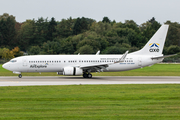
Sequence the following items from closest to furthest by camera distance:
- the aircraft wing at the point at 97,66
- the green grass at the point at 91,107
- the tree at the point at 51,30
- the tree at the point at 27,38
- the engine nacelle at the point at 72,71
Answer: the green grass at the point at 91,107 → the engine nacelle at the point at 72,71 → the aircraft wing at the point at 97,66 → the tree at the point at 27,38 → the tree at the point at 51,30

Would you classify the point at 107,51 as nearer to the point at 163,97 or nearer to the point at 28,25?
the point at 28,25

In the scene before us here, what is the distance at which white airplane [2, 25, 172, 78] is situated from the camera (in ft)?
114

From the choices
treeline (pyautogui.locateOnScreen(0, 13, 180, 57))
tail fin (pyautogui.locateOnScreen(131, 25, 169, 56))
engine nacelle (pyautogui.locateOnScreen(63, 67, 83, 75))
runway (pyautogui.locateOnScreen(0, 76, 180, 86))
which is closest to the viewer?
runway (pyautogui.locateOnScreen(0, 76, 180, 86))

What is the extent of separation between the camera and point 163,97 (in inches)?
662

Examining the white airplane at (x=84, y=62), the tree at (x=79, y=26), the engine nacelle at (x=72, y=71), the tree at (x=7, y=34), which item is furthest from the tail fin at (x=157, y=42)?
the tree at (x=7, y=34)

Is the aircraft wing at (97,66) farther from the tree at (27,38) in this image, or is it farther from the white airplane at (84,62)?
the tree at (27,38)

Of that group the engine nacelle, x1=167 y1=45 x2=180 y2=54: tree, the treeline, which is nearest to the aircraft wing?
the engine nacelle

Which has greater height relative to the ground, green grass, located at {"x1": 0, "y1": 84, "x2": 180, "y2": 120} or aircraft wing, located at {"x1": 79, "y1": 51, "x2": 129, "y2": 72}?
aircraft wing, located at {"x1": 79, "y1": 51, "x2": 129, "y2": 72}

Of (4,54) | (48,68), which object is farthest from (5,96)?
(4,54)

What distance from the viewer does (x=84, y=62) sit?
3619 centimetres

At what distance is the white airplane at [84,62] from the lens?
34875mm

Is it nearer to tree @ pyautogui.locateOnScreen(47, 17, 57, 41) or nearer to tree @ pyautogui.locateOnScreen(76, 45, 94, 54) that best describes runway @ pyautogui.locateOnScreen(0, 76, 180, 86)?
tree @ pyautogui.locateOnScreen(76, 45, 94, 54)

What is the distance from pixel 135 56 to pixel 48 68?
12011 mm

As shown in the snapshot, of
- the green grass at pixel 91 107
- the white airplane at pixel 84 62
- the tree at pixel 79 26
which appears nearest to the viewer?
the green grass at pixel 91 107
